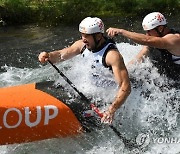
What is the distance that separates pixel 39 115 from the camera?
5449 mm

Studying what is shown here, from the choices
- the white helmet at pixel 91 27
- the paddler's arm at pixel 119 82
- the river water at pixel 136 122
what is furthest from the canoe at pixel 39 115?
the white helmet at pixel 91 27

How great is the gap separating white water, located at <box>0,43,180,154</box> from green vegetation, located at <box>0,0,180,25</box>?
8501 mm

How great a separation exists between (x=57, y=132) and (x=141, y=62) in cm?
176

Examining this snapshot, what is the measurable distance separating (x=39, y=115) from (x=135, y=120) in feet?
4.54

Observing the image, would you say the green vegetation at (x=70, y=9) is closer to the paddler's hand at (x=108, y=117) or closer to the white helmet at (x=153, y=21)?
the white helmet at (x=153, y=21)

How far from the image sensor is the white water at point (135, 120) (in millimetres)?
5809

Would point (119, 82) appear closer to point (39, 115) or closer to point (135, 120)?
point (135, 120)

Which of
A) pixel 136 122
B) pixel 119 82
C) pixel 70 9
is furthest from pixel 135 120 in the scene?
pixel 70 9

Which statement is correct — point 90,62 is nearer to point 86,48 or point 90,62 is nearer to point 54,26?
point 86,48

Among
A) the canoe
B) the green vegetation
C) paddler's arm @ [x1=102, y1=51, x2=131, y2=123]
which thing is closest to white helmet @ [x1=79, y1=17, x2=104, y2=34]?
paddler's arm @ [x1=102, y1=51, x2=131, y2=123]

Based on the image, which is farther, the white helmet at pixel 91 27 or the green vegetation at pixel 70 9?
the green vegetation at pixel 70 9

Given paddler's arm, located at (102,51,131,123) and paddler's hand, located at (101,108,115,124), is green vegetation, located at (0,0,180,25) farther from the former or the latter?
paddler's hand, located at (101,108,115,124)

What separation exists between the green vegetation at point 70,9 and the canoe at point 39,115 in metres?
8.79

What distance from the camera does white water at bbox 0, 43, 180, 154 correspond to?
5809mm
